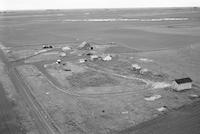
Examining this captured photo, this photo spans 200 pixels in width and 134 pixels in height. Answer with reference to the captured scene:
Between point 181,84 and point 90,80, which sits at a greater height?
point 181,84

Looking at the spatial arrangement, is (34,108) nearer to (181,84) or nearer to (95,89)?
(95,89)

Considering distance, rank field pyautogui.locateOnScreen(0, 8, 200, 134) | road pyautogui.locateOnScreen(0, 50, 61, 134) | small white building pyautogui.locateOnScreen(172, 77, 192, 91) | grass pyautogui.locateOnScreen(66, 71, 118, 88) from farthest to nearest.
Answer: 1. grass pyautogui.locateOnScreen(66, 71, 118, 88)
2. small white building pyautogui.locateOnScreen(172, 77, 192, 91)
3. field pyautogui.locateOnScreen(0, 8, 200, 134)
4. road pyautogui.locateOnScreen(0, 50, 61, 134)

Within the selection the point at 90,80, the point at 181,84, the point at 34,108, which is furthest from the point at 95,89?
the point at 181,84

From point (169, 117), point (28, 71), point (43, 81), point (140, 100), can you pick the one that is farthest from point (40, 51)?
point (169, 117)

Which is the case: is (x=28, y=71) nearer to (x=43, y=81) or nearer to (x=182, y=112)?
(x=43, y=81)

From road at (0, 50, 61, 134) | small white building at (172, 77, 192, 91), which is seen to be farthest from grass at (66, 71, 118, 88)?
small white building at (172, 77, 192, 91)

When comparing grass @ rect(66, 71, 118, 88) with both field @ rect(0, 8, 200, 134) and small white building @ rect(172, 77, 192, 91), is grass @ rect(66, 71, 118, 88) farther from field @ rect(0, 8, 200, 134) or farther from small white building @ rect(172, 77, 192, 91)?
small white building @ rect(172, 77, 192, 91)

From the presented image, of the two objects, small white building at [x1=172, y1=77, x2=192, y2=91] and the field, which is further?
small white building at [x1=172, y1=77, x2=192, y2=91]

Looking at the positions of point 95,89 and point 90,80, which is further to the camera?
point 90,80

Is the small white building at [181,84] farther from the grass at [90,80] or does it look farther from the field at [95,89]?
the grass at [90,80]
